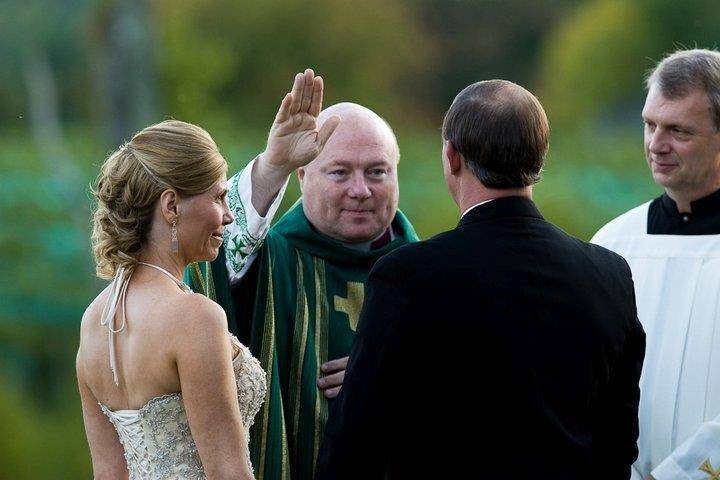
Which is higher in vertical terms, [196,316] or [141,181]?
[141,181]

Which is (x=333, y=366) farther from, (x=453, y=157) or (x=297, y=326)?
(x=453, y=157)

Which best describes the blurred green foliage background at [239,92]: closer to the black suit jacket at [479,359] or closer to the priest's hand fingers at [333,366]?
the priest's hand fingers at [333,366]

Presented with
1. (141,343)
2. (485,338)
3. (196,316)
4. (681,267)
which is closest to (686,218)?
(681,267)

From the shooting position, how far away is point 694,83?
12.1 ft

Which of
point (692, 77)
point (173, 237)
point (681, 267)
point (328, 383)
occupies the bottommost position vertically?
point (328, 383)

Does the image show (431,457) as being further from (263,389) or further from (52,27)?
(52,27)

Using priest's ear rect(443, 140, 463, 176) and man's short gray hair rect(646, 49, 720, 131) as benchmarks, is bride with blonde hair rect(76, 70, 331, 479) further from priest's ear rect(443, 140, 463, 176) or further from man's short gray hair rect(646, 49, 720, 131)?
man's short gray hair rect(646, 49, 720, 131)

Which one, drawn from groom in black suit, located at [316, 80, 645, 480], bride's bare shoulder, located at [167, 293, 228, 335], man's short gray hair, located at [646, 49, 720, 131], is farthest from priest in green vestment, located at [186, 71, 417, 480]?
man's short gray hair, located at [646, 49, 720, 131]

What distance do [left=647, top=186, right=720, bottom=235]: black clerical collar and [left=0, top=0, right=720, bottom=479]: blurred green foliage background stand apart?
3.45 metres

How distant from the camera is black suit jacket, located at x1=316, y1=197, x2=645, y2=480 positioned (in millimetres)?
2451

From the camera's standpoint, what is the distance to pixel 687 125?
365 centimetres

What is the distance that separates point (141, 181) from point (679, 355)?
74.2 inches

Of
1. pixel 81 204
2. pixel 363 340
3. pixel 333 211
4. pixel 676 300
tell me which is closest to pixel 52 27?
pixel 81 204

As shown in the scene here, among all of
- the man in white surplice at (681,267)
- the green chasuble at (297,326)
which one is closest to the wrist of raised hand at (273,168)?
the green chasuble at (297,326)
